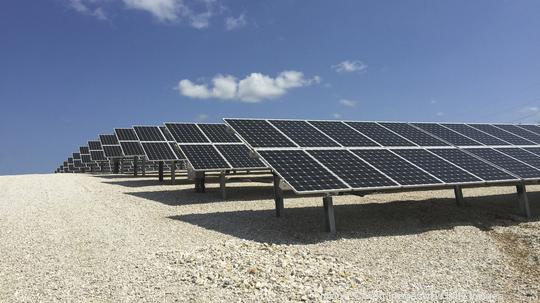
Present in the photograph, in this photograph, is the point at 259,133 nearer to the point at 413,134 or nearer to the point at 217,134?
the point at 413,134

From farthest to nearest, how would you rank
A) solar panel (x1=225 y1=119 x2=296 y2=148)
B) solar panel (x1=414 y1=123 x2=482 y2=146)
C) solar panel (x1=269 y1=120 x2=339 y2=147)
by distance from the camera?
solar panel (x1=414 y1=123 x2=482 y2=146) → solar panel (x1=269 y1=120 x2=339 y2=147) → solar panel (x1=225 y1=119 x2=296 y2=148)

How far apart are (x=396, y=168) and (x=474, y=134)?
951 cm

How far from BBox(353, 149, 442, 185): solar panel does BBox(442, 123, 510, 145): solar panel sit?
719 centimetres

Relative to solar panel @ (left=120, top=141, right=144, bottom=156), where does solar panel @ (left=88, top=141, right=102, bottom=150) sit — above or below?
above

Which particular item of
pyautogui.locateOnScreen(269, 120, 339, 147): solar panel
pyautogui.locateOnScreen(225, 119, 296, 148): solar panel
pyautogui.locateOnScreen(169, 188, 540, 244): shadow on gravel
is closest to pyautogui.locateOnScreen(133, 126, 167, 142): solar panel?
pyautogui.locateOnScreen(225, 119, 296, 148): solar panel

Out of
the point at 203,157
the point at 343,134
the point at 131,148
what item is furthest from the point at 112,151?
the point at 343,134

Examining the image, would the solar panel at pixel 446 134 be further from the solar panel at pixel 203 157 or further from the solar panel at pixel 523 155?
the solar panel at pixel 203 157

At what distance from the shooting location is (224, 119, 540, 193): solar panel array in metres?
13.5

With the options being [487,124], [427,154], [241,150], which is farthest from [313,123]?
[487,124]

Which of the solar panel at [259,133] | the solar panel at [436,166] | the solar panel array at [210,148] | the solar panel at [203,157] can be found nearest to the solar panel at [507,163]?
the solar panel at [436,166]

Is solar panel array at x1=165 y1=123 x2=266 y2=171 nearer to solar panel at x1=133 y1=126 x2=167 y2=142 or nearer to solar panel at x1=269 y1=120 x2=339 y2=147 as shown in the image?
solar panel at x1=269 y1=120 x2=339 y2=147

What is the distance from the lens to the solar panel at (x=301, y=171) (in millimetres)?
12539

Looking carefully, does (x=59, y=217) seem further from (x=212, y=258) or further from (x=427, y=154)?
(x=427, y=154)

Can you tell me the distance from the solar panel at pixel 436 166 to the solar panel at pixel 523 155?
440 centimetres
